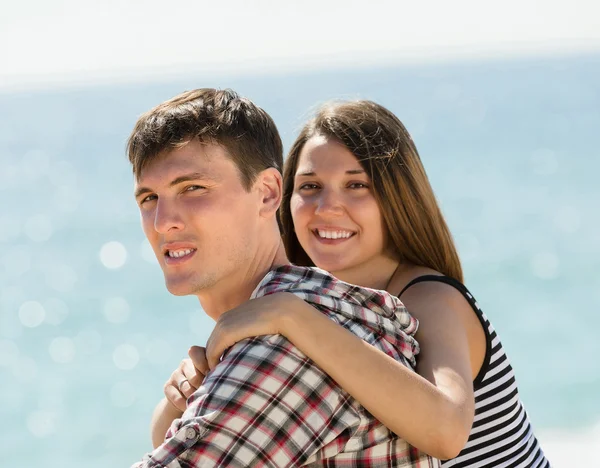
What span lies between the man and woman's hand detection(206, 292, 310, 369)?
29 millimetres

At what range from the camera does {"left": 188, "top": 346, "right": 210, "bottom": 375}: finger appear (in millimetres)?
2352

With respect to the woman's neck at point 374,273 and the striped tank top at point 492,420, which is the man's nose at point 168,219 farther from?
the woman's neck at point 374,273

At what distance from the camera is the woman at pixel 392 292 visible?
2.17 metres

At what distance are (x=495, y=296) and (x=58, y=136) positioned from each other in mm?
18320

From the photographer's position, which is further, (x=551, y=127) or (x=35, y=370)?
(x=551, y=127)

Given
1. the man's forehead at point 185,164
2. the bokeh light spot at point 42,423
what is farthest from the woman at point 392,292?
the bokeh light spot at point 42,423

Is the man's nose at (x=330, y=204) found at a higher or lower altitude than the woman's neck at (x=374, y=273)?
higher

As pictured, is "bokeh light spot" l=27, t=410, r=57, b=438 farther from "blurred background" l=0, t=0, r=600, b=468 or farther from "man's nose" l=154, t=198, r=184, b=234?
"man's nose" l=154, t=198, r=184, b=234

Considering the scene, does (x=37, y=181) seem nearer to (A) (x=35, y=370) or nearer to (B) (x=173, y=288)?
(A) (x=35, y=370)

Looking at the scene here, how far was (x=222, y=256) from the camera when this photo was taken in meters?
2.37

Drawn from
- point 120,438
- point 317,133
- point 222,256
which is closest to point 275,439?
point 222,256

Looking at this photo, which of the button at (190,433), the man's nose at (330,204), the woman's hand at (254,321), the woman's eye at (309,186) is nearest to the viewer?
the button at (190,433)

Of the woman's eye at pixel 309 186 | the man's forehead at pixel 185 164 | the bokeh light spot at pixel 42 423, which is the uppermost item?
the bokeh light spot at pixel 42 423

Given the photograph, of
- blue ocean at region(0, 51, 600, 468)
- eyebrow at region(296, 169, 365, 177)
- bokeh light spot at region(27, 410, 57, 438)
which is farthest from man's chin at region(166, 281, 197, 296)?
bokeh light spot at region(27, 410, 57, 438)
